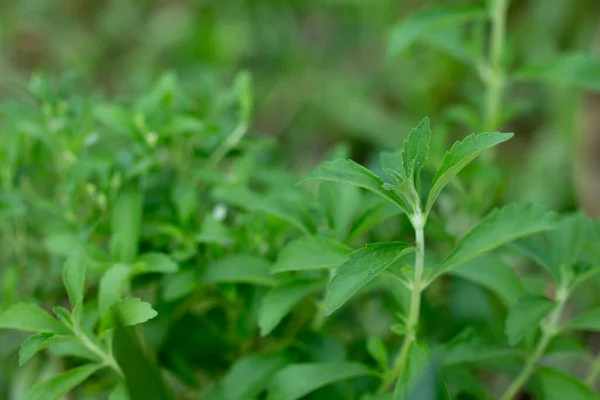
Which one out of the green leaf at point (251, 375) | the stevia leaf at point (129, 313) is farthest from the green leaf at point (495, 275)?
the stevia leaf at point (129, 313)

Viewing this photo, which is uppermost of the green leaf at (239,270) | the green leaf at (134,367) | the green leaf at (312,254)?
the green leaf at (312,254)

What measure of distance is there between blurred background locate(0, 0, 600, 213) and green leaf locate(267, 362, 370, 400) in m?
0.95

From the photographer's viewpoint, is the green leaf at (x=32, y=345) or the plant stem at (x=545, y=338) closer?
the green leaf at (x=32, y=345)

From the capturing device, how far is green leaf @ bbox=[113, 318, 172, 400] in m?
0.65

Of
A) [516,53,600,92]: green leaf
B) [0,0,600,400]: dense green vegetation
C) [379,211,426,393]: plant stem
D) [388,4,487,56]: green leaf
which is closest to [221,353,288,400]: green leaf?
[0,0,600,400]: dense green vegetation

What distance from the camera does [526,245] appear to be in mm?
733

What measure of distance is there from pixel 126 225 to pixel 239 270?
0.46 feet

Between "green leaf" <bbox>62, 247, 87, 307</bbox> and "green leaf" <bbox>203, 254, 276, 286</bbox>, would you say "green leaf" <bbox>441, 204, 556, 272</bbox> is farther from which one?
"green leaf" <bbox>62, 247, 87, 307</bbox>

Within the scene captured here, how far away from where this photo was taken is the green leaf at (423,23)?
0.94m

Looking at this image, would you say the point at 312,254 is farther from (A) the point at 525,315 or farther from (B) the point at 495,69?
(B) the point at 495,69

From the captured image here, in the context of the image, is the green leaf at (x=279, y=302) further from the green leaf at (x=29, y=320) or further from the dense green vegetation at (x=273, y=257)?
the green leaf at (x=29, y=320)

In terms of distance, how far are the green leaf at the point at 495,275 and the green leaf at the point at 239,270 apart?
0.67 ft

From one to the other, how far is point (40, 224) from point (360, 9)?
1451 millimetres

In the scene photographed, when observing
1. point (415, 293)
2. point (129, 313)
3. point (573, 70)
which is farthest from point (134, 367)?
point (573, 70)
